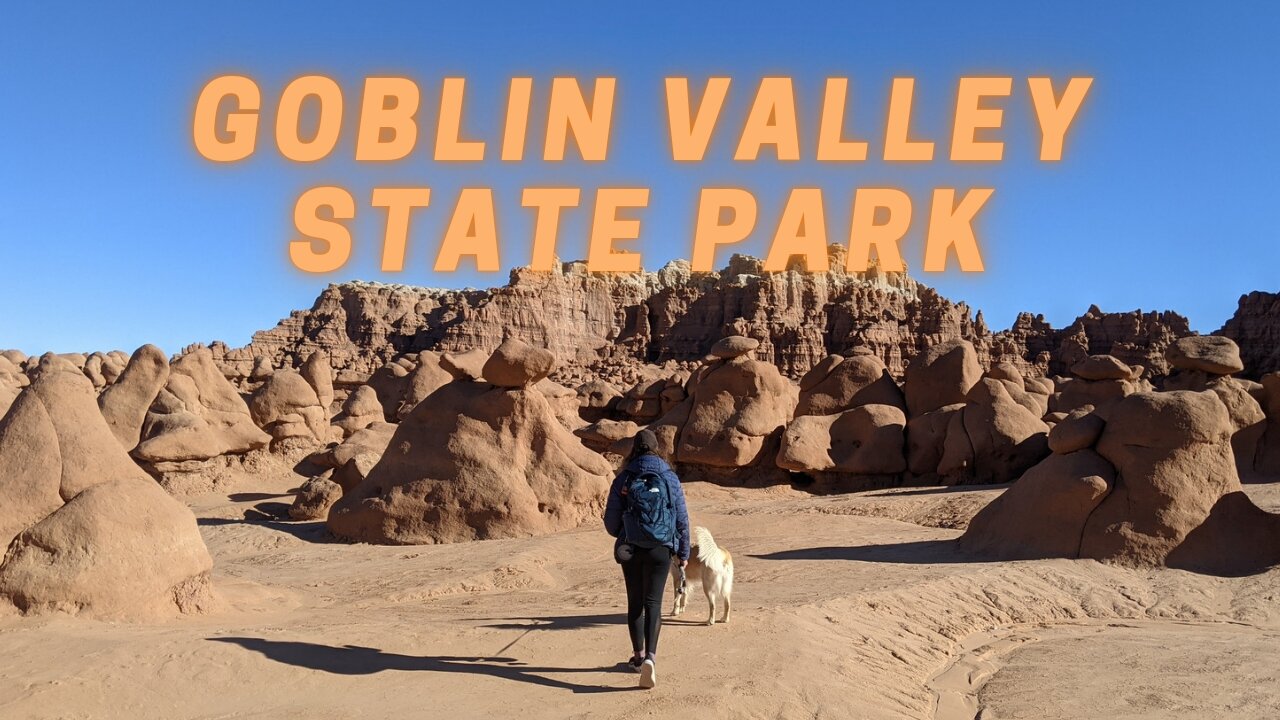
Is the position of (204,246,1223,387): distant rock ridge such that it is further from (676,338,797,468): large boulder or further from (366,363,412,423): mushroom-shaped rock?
(676,338,797,468): large boulder

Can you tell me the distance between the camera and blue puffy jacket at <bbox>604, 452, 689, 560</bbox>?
17.8 feet

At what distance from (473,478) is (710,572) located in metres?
5.67

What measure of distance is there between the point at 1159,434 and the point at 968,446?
21.7ft

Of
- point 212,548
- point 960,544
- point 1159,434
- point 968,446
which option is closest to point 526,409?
point 212,548

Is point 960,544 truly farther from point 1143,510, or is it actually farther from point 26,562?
point 26,562

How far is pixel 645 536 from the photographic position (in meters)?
5.27

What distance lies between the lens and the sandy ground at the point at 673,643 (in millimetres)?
4895

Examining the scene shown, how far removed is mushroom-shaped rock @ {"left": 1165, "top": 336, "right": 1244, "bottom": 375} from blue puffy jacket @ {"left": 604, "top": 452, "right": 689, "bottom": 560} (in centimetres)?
1343

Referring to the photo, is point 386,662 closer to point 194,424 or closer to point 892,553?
point 892,553

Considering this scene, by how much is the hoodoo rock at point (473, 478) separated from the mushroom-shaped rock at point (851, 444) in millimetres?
6020

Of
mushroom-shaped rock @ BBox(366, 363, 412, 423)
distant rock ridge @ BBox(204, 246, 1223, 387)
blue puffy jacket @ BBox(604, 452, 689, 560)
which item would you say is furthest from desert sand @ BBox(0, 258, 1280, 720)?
distant rock ridge @ BBox(204, 246, 1223, 387)

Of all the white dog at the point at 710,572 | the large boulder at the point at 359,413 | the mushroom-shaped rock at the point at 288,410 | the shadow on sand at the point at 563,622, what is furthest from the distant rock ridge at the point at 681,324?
the white dog at the point at 710,572

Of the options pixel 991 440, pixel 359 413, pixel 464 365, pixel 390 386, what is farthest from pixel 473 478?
pixel 390 386

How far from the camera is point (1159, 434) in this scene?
9438mm
